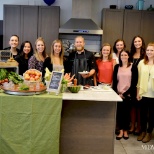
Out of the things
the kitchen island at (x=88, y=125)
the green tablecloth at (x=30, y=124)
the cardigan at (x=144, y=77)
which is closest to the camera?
the green tablecloth at (x=30, y=124)

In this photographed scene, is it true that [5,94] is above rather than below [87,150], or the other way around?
above

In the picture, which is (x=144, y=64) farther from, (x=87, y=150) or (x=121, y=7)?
(x=121, y=7)

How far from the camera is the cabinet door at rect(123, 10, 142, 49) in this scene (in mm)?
5254

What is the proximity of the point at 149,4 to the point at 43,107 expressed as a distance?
4.36 m

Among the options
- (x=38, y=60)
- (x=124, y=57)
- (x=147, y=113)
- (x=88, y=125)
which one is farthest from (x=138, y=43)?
(x=88, y=125)

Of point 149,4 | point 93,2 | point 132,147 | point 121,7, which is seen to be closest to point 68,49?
point 93,2

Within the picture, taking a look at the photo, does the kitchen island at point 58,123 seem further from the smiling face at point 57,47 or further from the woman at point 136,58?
the woman at point 136,58

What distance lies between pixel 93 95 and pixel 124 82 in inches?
41.6

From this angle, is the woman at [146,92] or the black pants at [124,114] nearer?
the woman at [146,92]

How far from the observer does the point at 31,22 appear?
205 inches

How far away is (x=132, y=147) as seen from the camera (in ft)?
10.5

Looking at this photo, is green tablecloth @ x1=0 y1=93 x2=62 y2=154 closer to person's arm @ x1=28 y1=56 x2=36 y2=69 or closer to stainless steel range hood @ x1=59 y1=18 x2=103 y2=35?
person's arm @ x1=28 y1=56 x2=36 y2=69

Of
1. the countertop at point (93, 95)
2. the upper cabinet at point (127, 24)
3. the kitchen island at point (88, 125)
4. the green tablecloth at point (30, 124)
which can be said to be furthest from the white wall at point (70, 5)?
the green tablecloth at point (30, 124)

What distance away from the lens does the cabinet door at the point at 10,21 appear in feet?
16.9
